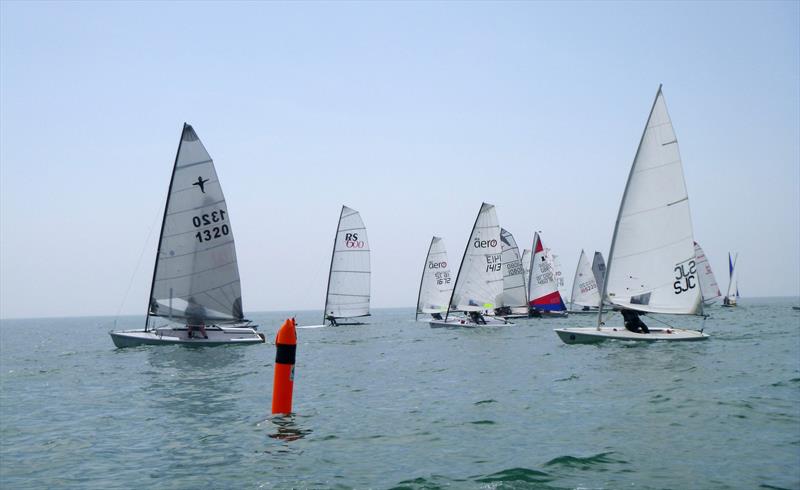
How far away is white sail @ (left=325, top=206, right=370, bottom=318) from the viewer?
5356 cm

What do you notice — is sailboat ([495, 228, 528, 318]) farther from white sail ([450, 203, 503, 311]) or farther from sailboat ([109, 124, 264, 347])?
sailboat ([109, 124, 264, 347])

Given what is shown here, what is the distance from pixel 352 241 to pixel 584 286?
104ft

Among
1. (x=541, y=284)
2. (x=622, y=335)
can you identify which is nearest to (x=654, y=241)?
(x=622, y=335)

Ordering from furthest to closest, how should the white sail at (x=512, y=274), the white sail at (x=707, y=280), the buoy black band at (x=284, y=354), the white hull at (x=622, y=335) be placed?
the white sail at (x=707, y=280) → the white sail at (x=512, y=274) → the white hull at (x=622, y=335) → the buoy black band at (x=284, y=354)

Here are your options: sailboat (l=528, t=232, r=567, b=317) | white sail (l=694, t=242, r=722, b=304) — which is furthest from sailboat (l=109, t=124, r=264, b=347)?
white sail (l=694, t=242, r=722, b=304)

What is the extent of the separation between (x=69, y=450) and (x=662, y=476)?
9.64 metres

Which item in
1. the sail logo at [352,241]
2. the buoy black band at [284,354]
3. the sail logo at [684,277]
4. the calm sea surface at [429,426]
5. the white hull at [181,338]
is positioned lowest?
the calm sea surface at [429,426]

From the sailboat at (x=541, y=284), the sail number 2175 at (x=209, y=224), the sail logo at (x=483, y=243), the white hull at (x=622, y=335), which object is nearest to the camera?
the white hull at (x=622, y=335)

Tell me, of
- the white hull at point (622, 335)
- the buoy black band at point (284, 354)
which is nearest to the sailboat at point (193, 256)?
the white hull at point (622, 335)

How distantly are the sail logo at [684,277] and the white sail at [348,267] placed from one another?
1160 inches

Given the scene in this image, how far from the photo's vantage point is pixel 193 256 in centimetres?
3484

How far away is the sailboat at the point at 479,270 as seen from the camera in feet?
157

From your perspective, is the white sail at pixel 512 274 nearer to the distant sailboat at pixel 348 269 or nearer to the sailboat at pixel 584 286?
the sailboat at pixel 584 286

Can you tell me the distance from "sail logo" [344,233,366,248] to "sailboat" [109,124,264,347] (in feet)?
60.1
